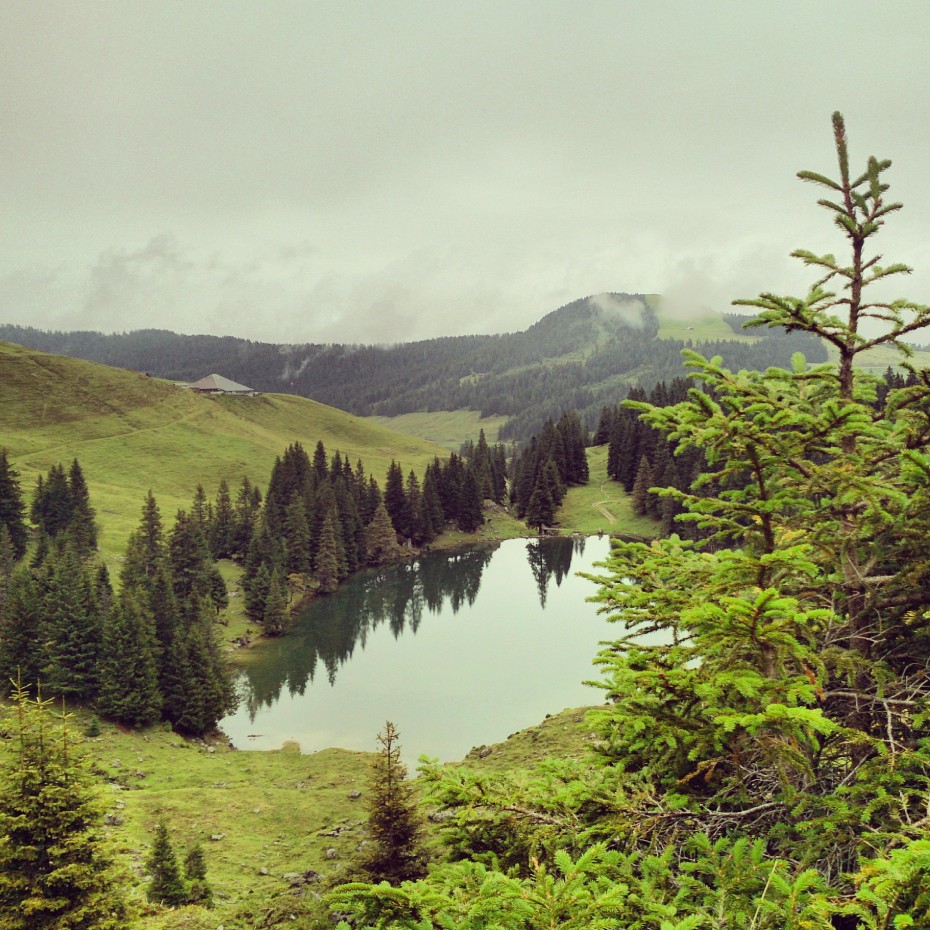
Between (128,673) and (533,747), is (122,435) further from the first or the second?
(533,747)

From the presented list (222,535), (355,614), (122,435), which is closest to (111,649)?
(355,614)

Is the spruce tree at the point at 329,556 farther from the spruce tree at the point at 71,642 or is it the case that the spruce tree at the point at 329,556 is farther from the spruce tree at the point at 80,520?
the spruce tree at the point at 71,642

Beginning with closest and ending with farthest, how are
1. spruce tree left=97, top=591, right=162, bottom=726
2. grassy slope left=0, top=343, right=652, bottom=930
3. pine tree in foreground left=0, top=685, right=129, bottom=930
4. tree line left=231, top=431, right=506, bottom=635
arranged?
pine tree in foreground left=0, top=685, right=129, bottom=930, grassy slope left=0, top=343, right=652, bottom=930, spruce tree left=97, top=591, right=162, bottom=726, tree line left=231, top=431, right=506, bottom=635

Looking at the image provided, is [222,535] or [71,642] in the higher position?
[222,535]

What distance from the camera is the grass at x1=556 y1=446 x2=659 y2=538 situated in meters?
120

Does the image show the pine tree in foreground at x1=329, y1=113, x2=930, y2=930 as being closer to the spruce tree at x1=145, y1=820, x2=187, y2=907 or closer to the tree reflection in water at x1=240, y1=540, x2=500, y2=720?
the spruce tree at x1=145, y1=820, x2=187, y2=907

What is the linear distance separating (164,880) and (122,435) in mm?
157744

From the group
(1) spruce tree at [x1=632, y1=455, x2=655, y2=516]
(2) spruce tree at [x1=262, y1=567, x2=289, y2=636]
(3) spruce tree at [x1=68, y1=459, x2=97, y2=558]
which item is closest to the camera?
(2) spruce tree at [x1=262, y1=567, x2=289, y2=636]

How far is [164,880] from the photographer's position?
862 inches

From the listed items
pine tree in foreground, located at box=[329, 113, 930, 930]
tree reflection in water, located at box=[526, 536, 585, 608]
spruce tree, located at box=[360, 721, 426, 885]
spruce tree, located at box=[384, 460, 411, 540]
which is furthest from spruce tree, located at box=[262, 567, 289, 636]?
pine tree in foreground, located at box=[329, 113, 930, 930]

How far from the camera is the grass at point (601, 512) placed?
120 metres

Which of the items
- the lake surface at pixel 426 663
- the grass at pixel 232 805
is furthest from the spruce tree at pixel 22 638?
the lake surface at pixel 426 663

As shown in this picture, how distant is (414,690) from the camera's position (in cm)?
5781

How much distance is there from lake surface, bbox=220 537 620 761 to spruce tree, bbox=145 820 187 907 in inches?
781
